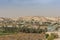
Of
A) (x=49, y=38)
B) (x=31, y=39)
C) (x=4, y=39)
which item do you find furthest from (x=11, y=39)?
(x=49, y=38)

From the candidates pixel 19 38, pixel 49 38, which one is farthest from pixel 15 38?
pixel 49 38

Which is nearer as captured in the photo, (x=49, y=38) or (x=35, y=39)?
(x=35, y=39)

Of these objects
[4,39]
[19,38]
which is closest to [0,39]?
[4,39]

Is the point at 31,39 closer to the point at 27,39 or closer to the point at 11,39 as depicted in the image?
the point at 27,39

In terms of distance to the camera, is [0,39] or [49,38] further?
[49,38]

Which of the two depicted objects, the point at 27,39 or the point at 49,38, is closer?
the point at 27,39

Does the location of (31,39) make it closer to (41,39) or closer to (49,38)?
(41,39)

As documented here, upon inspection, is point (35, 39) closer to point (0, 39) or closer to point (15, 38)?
point (15, 38)
